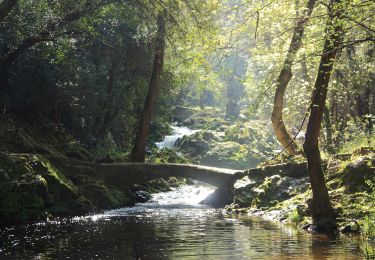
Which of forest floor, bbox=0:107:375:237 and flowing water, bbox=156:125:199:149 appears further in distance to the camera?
flowing water, bbox=156:125:199:149

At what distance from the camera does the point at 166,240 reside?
11.1 metres

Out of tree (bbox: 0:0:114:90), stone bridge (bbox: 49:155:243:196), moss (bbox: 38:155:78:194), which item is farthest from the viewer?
stone bridge (bbox: 49:155:243:196)

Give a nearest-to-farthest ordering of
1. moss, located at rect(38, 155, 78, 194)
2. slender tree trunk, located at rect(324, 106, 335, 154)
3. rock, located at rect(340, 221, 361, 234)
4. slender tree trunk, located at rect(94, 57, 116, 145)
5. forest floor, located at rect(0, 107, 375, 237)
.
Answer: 1. rock, located at rect(340, 221, 361, 234)
2. forest floor, located at rect(0, 107, 375, 237)
3. moss, located at rect(38, 155, 78, 194)
4. slender tree trunk, located at rect(324, 106, 335, 154)
5. slender tree trunk, located at rect(94, 57, 116, 145)

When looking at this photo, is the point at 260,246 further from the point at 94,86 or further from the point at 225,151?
the point at 225,151

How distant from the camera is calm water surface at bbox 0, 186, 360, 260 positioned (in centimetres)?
917

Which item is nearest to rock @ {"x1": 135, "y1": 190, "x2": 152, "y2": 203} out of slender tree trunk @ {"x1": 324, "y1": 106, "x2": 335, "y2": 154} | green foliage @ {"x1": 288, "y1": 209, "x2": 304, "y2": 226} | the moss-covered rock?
the moss-covered rock

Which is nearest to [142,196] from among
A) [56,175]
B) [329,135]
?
[56,175]

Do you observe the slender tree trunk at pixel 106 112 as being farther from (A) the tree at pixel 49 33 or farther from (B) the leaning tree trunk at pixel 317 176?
(B) the leaning tree trunk at pixel 317 176

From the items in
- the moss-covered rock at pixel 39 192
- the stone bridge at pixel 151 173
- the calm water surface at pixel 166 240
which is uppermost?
the stone bridge at pixel 151 173

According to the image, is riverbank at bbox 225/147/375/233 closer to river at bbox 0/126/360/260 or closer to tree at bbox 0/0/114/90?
river at bbox 0/126/360/260

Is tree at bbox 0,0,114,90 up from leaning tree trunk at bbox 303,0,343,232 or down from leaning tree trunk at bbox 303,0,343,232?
up

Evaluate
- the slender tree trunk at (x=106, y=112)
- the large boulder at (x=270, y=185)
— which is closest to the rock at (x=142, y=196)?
the slender tree trunk at (x=106, y=112)

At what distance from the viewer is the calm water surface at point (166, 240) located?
361 inches

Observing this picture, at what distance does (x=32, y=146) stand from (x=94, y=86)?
554 centimetres
